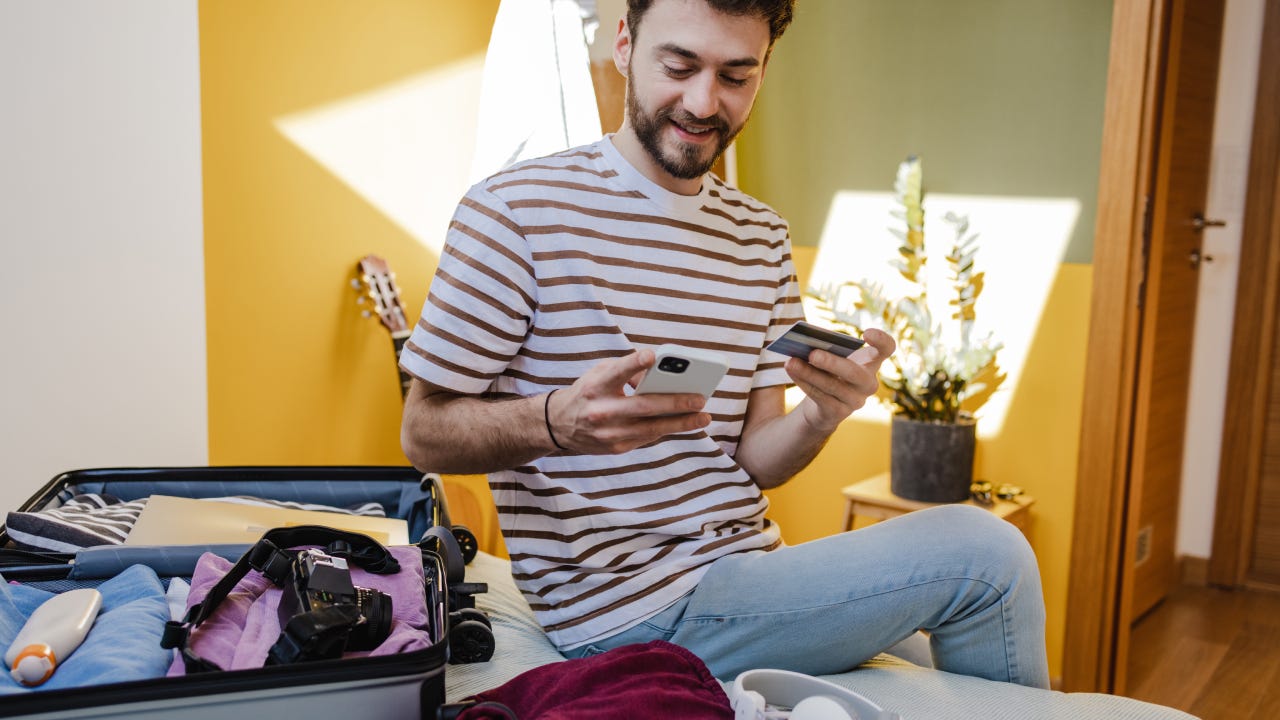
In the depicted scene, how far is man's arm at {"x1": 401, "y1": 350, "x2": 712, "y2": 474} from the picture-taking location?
0.94 m

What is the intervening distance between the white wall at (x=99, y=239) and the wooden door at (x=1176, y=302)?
2.36 metres

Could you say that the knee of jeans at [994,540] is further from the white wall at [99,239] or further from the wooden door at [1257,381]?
the wooden door at [1257,381]

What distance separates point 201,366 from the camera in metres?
1.78

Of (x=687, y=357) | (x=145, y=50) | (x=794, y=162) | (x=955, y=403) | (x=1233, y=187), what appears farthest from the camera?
(x=1233, y=187)

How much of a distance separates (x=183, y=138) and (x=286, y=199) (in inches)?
15.9

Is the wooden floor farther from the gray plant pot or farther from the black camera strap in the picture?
the black camera strap

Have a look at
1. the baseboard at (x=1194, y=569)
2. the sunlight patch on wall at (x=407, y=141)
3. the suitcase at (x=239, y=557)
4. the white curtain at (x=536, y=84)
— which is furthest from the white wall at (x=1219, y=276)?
the suitcase at (x=239, y=557)

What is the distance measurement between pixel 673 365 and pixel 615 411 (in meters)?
0.08

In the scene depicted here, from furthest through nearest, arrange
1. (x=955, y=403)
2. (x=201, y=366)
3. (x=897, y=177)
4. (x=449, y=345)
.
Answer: (x=897, y=177), (x=955, y=403), (x=201, y=366), (x=449, y=345)

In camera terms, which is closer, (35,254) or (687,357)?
(687,357)

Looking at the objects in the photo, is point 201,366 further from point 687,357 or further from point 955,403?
point 955,403

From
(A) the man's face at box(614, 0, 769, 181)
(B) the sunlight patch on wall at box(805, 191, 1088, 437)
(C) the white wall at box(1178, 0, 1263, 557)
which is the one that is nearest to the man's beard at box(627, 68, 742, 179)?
(A) the man's face at box(614, 0, 769, 181)

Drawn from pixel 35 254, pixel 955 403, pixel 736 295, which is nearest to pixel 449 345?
pixel 736 295

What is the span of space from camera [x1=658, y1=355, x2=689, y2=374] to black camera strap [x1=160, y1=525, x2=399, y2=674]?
36cm
